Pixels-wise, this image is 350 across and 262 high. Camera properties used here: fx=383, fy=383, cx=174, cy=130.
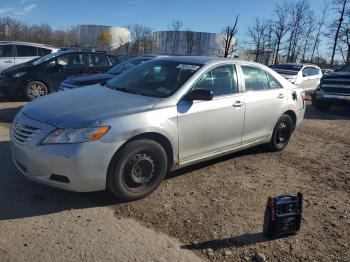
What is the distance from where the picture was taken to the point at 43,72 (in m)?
10.5

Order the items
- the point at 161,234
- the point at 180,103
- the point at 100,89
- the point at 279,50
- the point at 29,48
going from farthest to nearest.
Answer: the point at 279,50 < the point at 29,48 < the point at 100,89 < the point at 180,103 < the point at 161,234

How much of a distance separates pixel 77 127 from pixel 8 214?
111 cm

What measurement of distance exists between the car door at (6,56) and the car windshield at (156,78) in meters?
8.20

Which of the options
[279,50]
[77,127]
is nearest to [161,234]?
[77,127]

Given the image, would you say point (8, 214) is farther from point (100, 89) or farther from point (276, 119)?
point (276, 119)

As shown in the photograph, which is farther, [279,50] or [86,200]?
[279,50]

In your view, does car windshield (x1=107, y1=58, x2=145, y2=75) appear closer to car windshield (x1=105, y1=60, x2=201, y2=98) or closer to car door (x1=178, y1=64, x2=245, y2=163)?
car windshield (x1=105, y1=60, x2=201, y2=98)

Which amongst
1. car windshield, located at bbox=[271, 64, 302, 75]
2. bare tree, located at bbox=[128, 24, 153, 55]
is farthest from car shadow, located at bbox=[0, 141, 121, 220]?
bare tree, located at bbox=[128, 24, 153, 55]

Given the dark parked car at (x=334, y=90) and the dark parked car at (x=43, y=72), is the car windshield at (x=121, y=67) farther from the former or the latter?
the dark parked car at (x=334, y=90)

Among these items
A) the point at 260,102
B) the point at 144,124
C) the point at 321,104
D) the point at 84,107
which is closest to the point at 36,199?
the point at 84,107

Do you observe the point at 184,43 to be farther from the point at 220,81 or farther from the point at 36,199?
the point at 36,199

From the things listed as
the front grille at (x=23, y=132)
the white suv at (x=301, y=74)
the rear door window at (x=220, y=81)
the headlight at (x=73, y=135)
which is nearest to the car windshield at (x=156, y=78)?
the rear door window at (x=220, y=81)

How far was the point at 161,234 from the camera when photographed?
3.64 m

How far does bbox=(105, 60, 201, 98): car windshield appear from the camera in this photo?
485cm
